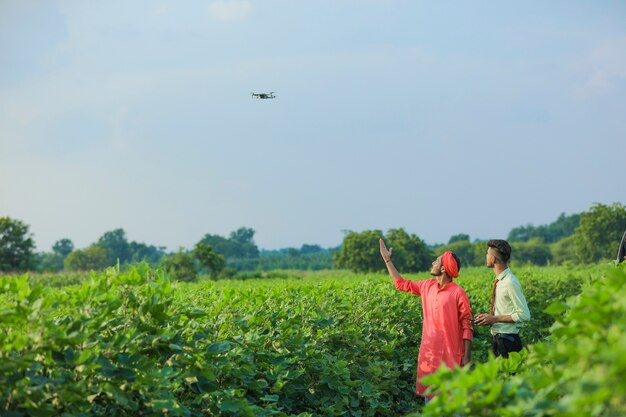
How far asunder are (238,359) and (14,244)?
5394 cm

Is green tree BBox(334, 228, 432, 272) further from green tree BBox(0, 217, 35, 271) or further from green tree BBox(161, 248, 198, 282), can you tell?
green tree BBox(0, 217, 35, 271)

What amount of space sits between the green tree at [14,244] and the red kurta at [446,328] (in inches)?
2073

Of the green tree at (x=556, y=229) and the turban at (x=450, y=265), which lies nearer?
the turban at (x=450, y=265)

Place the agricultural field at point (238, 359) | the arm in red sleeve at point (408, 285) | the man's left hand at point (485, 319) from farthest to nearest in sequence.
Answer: the arm in red sleeve at point (408, 285) → the man's left hand at point (485, 319) → the agricultural field at point (238, 359)

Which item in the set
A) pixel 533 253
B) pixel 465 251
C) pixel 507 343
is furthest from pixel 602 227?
pixel 507 343

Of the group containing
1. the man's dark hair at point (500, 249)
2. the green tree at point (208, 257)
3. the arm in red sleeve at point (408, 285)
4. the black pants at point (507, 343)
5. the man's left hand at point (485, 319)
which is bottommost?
the black pants at point (507, 343)

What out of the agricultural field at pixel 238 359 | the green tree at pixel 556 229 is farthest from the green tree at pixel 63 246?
the agricultural field at pixel 238 359

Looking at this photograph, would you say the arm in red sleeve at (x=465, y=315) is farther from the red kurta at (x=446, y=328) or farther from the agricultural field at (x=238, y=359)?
the agricultural field at (x=238, y=359)

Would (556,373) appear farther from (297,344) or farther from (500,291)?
(500,291)

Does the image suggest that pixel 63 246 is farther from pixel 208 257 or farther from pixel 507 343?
pixel 507 343

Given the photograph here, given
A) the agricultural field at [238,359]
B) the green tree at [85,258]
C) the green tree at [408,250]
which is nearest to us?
the agricultural field at [238,359]

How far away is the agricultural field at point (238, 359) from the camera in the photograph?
3.20 meters

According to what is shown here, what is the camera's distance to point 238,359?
552 centimetres

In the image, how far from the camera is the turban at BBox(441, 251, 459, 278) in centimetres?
665
